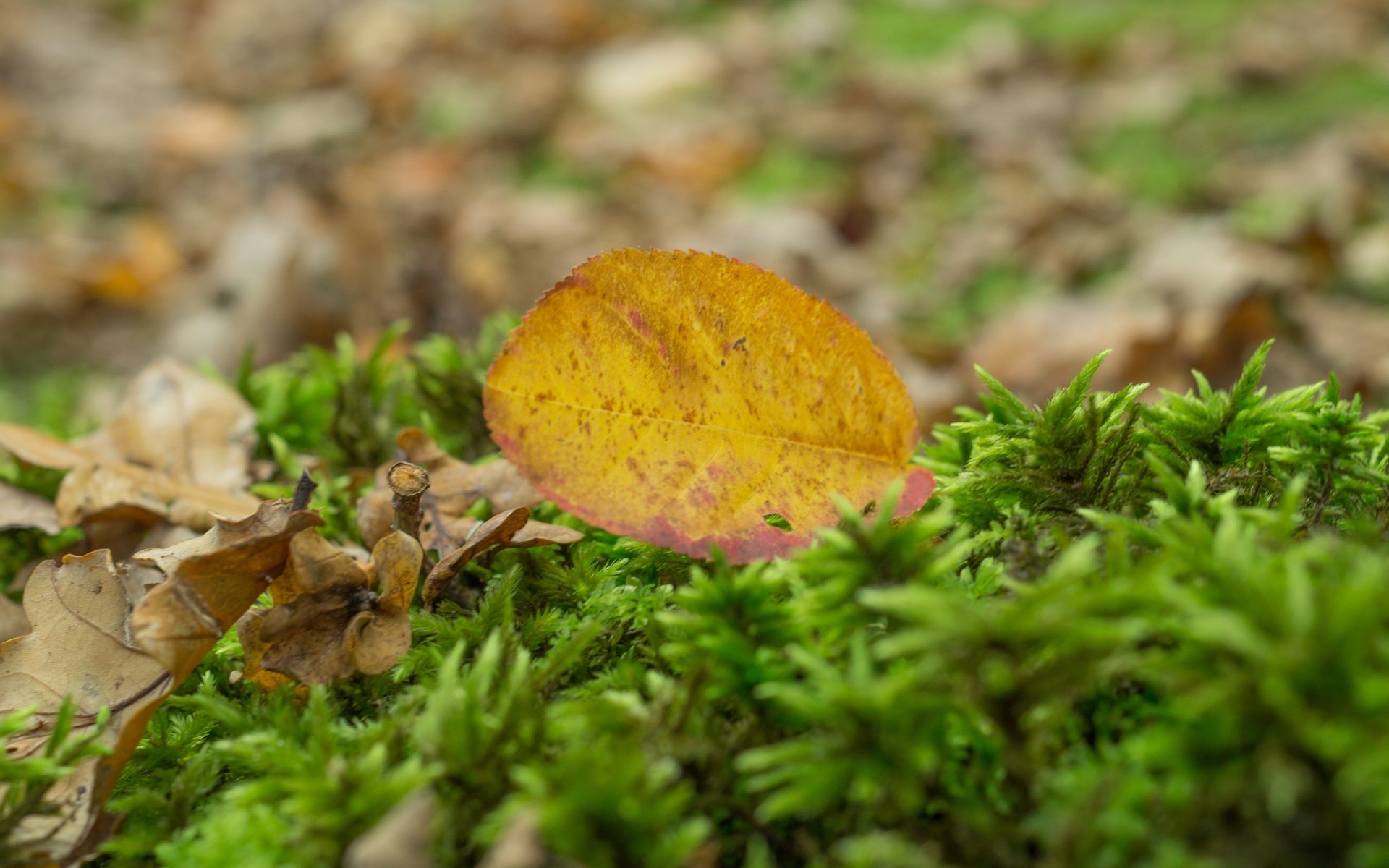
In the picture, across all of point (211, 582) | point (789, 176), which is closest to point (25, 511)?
point (211, 582)

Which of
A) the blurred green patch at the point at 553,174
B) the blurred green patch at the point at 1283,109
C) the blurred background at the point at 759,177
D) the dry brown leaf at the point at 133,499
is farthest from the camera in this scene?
the blurred green patch at the point at 553,174

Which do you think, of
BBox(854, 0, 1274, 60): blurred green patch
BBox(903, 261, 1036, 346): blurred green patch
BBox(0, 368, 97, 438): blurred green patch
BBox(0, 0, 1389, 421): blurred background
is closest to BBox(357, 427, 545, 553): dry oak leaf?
BBox(0, 368, 97, 438): blurred green patch

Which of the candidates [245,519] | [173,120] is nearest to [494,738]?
[245,519]

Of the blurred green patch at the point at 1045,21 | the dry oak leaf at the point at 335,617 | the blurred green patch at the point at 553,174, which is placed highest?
the blurred green patch at the point at 1045,21

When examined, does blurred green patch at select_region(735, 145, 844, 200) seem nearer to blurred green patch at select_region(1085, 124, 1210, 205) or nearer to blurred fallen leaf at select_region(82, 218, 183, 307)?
blurred green patch at select_region(1085, 124, 1210, 205)

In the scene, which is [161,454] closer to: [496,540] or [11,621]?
[11,621]

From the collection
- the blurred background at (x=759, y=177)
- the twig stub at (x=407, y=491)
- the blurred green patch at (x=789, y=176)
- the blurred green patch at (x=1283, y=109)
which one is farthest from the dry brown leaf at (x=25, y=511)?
the blurred green patch at (x=1283, y=109)

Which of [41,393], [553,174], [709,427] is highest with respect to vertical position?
[709,427]

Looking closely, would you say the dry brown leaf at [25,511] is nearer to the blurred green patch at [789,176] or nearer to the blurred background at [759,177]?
the blurred background at [759,177]
